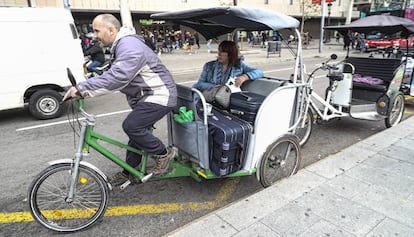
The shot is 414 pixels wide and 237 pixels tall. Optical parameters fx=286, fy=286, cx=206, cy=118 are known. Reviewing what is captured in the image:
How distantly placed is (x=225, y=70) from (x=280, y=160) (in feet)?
4.60

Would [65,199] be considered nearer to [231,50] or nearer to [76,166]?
[76,166]

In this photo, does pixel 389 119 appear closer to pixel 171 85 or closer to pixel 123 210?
pixel 171 85

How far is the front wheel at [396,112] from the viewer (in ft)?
16.8

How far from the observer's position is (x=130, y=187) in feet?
11.1

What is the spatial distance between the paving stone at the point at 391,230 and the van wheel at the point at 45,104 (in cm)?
631

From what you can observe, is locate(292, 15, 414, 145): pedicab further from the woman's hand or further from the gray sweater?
the gray sweater

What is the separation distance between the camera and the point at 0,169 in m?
3.92

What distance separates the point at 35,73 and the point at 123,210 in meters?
4.56

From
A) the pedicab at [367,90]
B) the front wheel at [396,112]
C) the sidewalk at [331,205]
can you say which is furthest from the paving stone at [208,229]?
the front wheel at [396,112]

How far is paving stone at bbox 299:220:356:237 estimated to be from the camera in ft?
7.51

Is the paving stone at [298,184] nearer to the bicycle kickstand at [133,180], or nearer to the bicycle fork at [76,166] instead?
the bicycle kickstand at [133,180]

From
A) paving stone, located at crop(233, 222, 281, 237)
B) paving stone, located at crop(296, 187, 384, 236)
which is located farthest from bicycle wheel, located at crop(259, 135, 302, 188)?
paving stone, located at crop(233, 222, 281, 237)

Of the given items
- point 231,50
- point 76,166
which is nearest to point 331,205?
point 231,50

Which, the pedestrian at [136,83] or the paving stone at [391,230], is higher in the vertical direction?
the pedestrian at [136,83]
